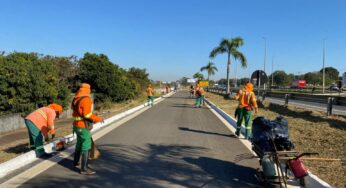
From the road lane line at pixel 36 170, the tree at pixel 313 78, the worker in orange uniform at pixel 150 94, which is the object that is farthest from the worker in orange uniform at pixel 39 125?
the tree at pixel 313 78

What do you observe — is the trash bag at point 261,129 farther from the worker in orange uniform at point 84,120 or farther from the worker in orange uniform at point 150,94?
the worker in orange uniform at point 150,94

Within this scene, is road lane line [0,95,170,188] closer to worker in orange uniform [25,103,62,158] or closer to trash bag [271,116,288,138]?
worker in orange uniform [25,103,62,158]

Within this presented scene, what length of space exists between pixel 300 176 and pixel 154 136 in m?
6.03

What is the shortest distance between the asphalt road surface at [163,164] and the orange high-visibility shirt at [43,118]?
824 mm

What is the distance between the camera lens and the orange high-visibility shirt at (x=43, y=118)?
24.1 feet

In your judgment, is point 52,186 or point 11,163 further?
point 11,163

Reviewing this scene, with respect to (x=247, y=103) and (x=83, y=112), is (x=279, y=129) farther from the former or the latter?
(x=247, y=103)

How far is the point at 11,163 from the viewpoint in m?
6.54

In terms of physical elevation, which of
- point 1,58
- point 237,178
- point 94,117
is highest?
point 1,58

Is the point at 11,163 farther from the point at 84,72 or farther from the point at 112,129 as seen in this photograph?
the point at 84,72

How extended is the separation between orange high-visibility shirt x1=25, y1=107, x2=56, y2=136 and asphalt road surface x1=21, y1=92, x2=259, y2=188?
0.82 m

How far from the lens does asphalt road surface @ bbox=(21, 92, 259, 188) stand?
5.79 meters

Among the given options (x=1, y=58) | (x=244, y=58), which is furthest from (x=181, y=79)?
(x=1, y=58)

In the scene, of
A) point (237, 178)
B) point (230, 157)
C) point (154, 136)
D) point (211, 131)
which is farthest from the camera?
point (211, 131)
